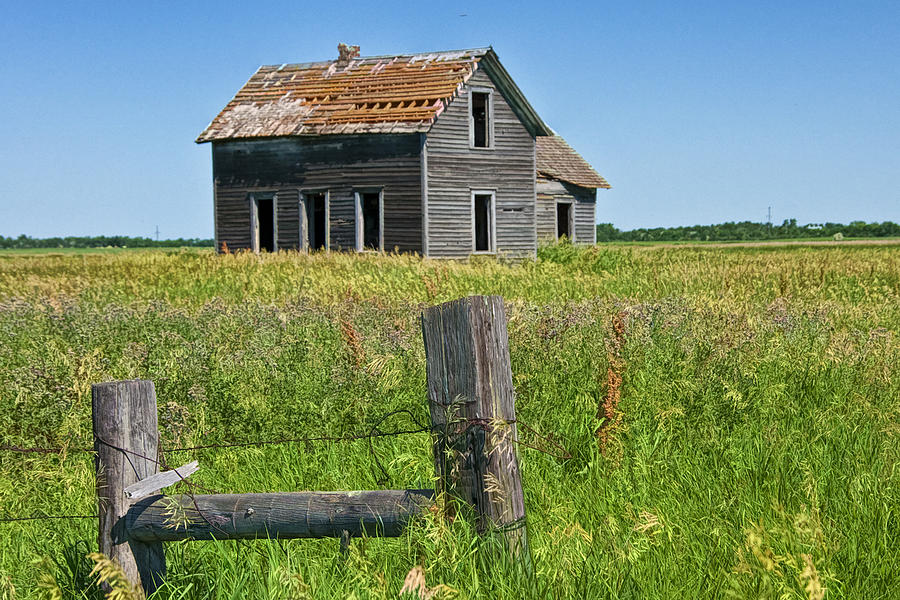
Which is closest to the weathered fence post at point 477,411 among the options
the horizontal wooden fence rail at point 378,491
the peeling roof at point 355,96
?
the horizontal wooden fence rail at point 378,491

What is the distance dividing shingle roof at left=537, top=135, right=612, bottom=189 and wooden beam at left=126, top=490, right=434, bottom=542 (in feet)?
→ 106

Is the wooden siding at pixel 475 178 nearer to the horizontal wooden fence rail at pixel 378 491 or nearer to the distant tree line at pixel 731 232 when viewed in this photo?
the horizontal wooden fence rail at pixel 378 491

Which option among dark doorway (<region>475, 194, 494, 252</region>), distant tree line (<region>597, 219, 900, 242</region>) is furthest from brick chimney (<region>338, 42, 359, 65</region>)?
distant tree line (<region>597, 219, 900, 242</region>)

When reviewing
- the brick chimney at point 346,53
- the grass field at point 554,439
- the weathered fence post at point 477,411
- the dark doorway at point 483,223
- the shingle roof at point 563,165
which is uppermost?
the brick chimney at point 346,53

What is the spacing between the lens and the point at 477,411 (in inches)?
118

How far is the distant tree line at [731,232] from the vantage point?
94.9 meters

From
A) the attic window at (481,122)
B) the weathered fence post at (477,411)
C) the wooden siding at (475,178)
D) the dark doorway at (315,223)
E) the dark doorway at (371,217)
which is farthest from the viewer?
the dark doorway at (315,223)

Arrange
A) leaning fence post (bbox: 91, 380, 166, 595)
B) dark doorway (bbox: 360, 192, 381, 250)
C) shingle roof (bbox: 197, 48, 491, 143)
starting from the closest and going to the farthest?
leaning fence post (bbox: 91, 380, 166, 595)
shingle roof (bbox: 197, 48, 491, 143)
dark doorway (bbox: 360, 192, 381, 250)

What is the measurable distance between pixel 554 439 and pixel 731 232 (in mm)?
102034

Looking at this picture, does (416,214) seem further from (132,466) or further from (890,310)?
(132,466)

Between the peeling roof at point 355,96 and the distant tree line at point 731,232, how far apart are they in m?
72.7

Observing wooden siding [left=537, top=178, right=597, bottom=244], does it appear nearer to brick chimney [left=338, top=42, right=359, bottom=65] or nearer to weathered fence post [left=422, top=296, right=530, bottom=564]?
brick chimney [left=338, top=42, right=359, bottom=65]

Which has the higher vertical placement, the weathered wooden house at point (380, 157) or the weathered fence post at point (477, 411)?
the weathered wooden house at point (380, 157)

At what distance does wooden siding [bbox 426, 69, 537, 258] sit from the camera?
24062 mm
